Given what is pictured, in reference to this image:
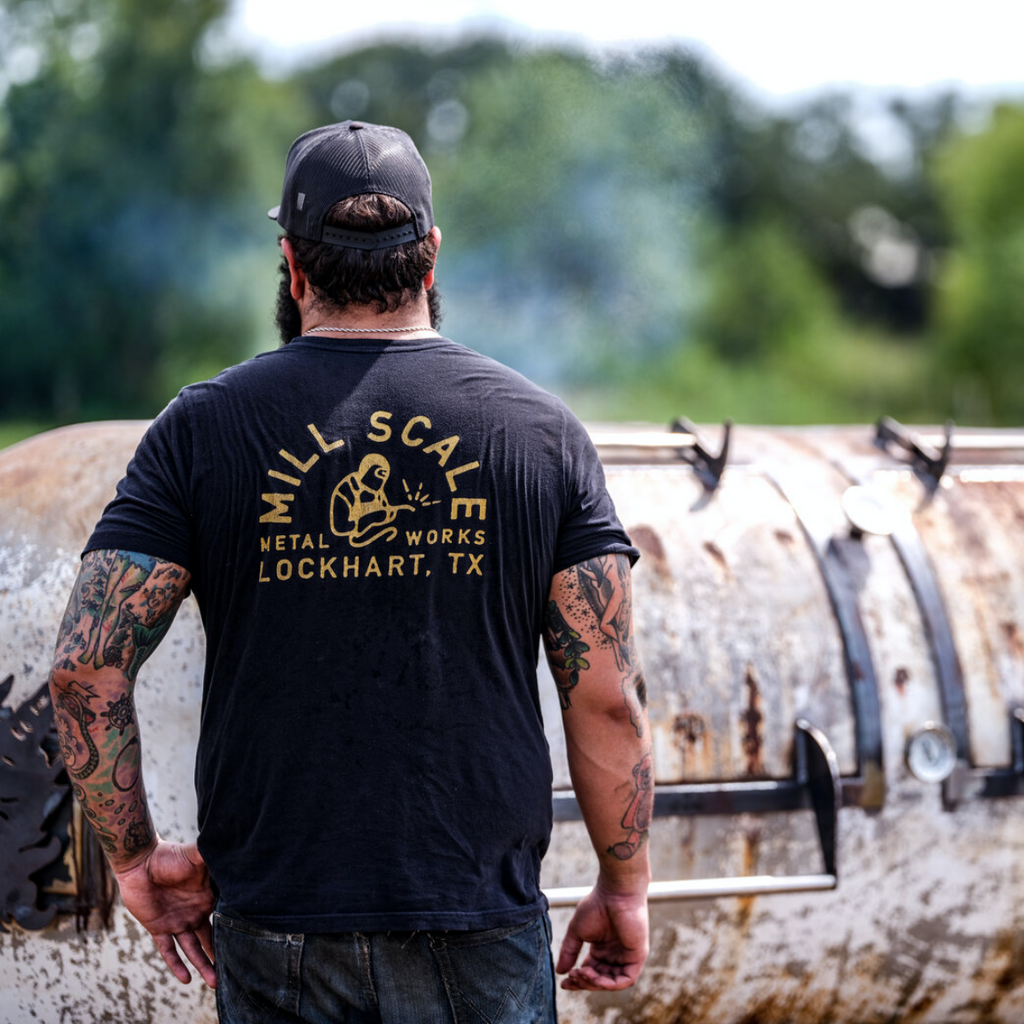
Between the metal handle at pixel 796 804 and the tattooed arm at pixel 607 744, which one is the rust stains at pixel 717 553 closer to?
the metal handle at pixel 796 804

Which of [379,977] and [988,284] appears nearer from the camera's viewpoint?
[379,977]

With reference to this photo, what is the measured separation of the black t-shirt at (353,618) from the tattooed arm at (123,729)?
0.05 m

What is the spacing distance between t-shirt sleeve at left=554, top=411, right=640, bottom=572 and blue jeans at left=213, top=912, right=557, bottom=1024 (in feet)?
1.67

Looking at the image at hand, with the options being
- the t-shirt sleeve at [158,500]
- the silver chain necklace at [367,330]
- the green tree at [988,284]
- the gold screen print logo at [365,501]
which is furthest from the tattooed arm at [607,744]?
the green tree at [988,284]

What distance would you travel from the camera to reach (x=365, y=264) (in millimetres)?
1530

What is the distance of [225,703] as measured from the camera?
1.49m

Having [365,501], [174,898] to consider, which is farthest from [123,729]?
[365,501]

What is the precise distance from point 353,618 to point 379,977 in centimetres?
46

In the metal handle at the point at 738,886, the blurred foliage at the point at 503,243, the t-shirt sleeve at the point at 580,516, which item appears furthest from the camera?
the blurred foliage at the point at 503,243

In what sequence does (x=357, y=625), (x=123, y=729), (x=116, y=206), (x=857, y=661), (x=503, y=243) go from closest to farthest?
(x=357, y=625) < (x=123, y=729) < (x=857, y=661) < (x=116, y=206) < (x=503, y=243)

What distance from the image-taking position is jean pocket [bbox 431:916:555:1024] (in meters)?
1.46

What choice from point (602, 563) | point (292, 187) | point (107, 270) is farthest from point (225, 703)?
point (107, 270)

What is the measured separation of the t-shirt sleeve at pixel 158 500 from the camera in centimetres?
145

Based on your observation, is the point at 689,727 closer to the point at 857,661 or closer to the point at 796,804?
the point at 796,804
